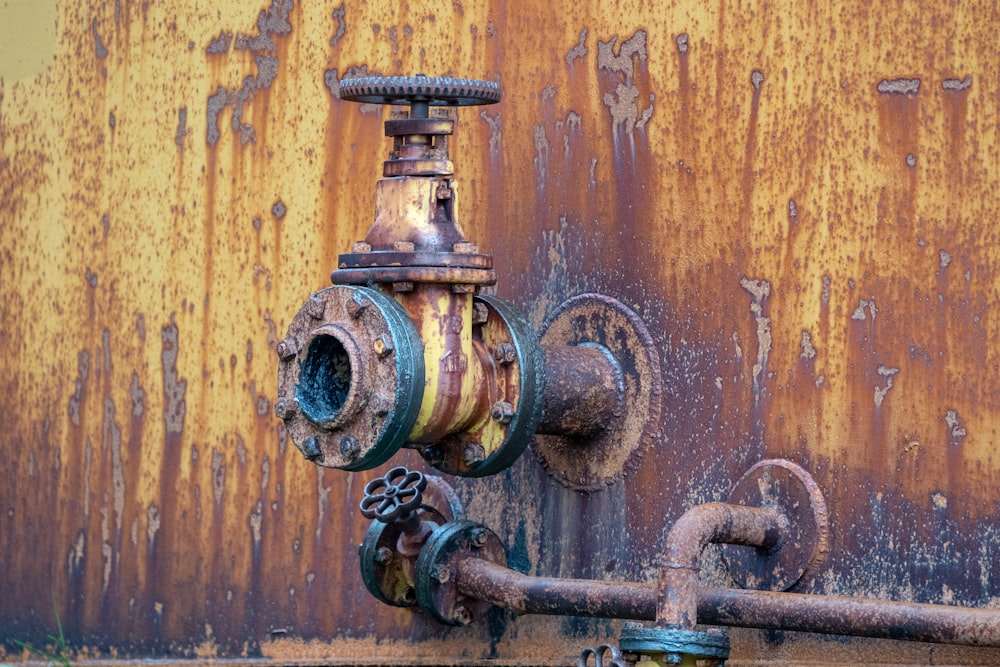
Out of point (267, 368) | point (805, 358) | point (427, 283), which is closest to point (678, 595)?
point (805, 358)

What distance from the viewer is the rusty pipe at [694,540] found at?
6.70 ft

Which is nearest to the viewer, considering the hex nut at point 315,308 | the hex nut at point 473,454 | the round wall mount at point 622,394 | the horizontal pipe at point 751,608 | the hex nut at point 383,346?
the horizontal pipe at point 751,608

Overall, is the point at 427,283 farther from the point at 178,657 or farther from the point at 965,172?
the point at 178,657

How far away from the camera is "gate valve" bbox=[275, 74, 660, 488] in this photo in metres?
2.16

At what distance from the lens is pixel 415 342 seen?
2168 mm

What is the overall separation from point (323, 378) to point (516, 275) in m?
0.55

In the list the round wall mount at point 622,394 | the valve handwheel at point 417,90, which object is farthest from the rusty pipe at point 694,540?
the valve handwheel at point 417,90

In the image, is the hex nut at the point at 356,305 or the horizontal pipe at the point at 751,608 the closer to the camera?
the horizontal pipe at the point at 751,608

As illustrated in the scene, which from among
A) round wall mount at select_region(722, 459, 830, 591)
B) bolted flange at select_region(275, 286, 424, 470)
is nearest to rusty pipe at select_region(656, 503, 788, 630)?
round wall mount at select_region(722, 459, 830, 591)

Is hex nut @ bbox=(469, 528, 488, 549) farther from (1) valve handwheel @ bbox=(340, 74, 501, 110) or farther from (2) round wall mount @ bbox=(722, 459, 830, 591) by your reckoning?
(1) valve handwheel @ bbox=(340, 74, 501, 110)

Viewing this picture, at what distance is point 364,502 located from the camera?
2.35 m

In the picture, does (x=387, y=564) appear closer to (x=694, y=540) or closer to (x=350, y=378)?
(x=350, y=378)

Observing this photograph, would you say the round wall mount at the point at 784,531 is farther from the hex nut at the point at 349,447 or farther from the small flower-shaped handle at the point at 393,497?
the hex nut at the point at 349,447

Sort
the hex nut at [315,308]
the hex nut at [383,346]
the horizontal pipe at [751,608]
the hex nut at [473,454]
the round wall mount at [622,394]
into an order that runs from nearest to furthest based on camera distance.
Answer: the horizontal pipe at [751,608] < the hex nut at [383,346] < the hex nut at [315,308] < the hex nut at [473,454] < the round wall mount at [622,394]
